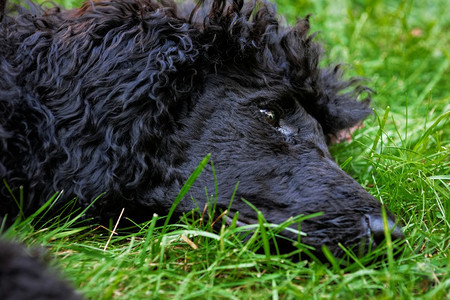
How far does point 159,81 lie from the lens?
2.47 m

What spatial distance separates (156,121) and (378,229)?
1.14 metres

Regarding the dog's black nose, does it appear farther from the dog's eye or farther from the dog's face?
the dog's eye

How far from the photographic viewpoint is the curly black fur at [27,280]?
1.52 metres

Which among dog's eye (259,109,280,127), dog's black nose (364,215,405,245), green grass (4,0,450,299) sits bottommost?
green grass (4,0,450,299)

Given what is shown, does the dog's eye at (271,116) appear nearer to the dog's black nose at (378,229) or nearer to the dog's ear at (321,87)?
the dog's ear at (321,87)

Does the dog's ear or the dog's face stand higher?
the dog's ear

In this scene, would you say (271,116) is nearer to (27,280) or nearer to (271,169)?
(271,169)

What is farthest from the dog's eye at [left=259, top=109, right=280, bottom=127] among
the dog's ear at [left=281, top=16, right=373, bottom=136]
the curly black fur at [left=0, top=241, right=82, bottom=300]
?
the curly black fur at [left=0, top=241, right=82, bottom=300]

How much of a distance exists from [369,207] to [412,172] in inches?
28.7

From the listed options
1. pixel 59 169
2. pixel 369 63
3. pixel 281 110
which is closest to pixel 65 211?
pixel 59 169

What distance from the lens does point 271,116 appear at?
2766mm

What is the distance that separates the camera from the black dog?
2348 millimetres

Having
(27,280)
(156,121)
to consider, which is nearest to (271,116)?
(156,121)

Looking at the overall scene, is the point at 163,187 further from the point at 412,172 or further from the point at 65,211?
the point at 412,172
